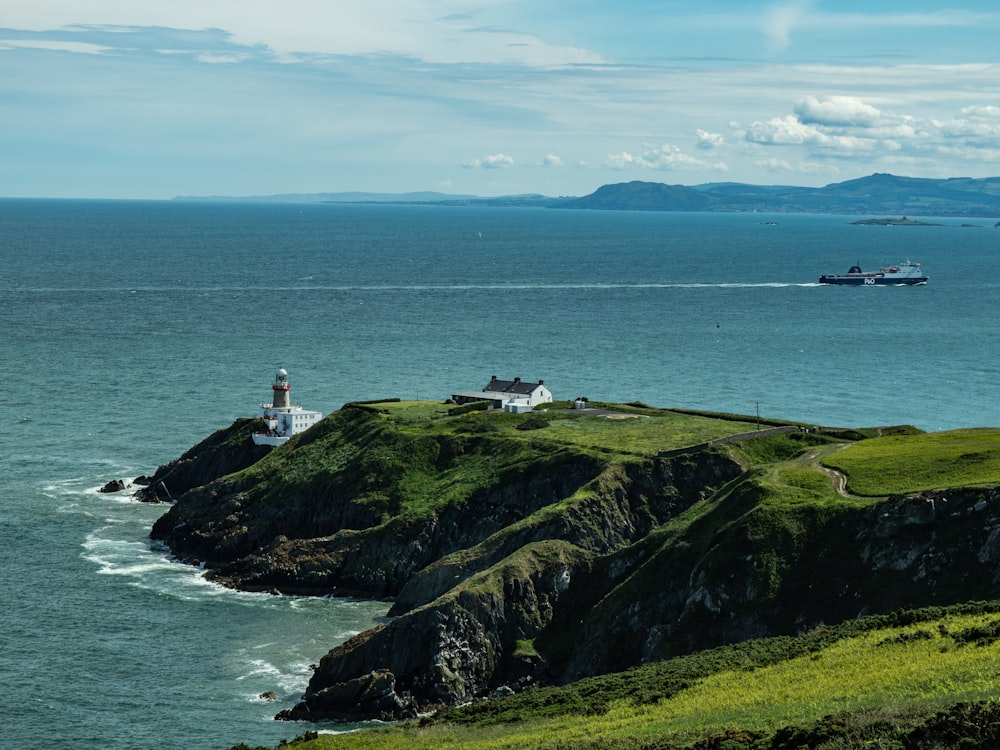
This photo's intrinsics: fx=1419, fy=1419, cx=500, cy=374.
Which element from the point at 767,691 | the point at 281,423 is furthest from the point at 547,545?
the point at 281,423

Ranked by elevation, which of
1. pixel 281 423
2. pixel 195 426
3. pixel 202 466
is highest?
pixel 281 423

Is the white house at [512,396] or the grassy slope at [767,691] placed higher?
the white house at [512,396]

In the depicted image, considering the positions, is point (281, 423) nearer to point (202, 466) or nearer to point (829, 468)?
point (202, 466)

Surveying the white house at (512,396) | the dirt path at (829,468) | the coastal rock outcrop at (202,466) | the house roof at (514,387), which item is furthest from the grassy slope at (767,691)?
the coastal rock outcrop at (202,466)

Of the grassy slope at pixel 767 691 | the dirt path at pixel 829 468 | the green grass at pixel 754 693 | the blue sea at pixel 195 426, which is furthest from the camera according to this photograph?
the dirt path at pixel 829 468

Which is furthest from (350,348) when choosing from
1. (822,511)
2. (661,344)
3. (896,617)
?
(896,617)

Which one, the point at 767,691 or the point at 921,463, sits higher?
the point at 921,463

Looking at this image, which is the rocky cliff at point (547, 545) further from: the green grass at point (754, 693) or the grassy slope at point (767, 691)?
the green grass at point (754, 693)

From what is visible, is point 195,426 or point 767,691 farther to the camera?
point 195,426
